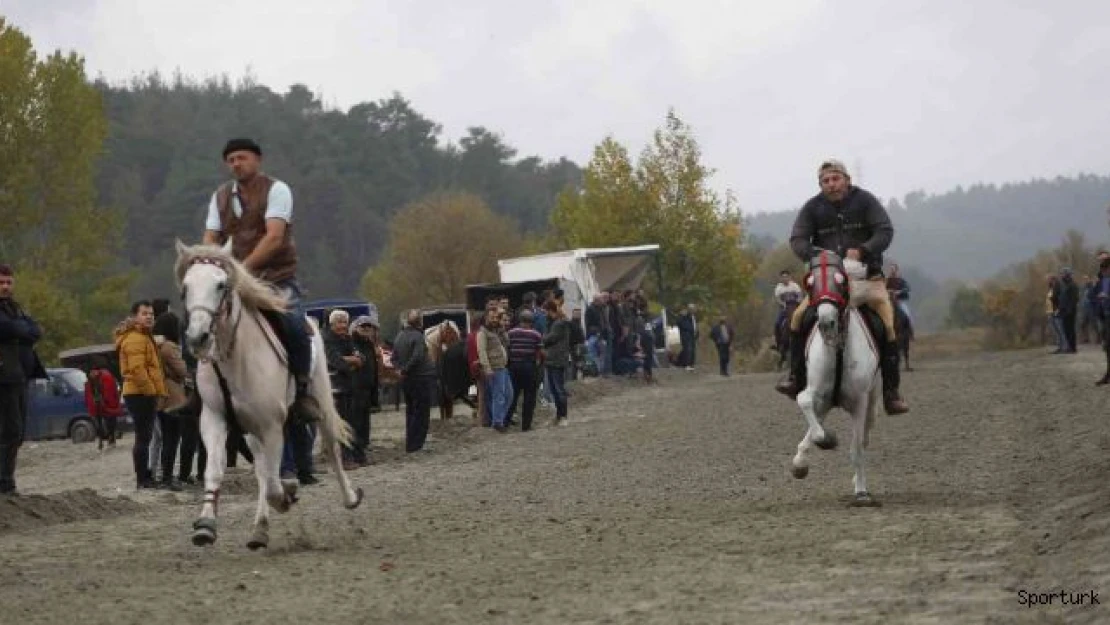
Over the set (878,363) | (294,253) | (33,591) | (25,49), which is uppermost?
(25,49)

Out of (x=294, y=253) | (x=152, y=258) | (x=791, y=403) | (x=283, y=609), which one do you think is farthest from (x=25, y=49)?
(x=152, y=258)

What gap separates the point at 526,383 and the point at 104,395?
9.53m

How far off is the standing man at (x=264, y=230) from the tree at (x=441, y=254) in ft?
265

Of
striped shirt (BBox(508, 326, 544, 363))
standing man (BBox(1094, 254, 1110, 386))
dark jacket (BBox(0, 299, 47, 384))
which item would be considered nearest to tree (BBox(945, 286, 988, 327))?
standing man (BBox(1094, 254, 1110, 386))

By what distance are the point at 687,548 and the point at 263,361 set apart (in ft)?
10.5

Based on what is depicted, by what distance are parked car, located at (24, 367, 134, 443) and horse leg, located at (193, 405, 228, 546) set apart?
30.2m

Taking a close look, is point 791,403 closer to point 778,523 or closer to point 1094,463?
point 1094,463

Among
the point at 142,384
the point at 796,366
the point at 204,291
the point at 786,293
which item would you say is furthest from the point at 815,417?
the point at 786,293

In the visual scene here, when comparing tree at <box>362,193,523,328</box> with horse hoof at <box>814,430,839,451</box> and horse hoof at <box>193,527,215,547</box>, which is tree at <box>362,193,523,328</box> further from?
horse hoof at <box>193,527,215,547</box>

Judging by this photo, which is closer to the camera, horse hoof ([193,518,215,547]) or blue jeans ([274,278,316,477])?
horse hoof ([193,518,215,547])

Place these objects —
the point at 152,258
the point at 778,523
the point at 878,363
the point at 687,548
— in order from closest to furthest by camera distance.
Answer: the point at 687,548
the point at 778,523
the point at 878,363
the point at 152,258

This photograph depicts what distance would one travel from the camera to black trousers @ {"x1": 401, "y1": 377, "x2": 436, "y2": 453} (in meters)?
24.5

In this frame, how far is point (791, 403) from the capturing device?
95.7 ft

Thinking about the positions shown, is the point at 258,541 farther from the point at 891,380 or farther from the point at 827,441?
the point at 891,380
